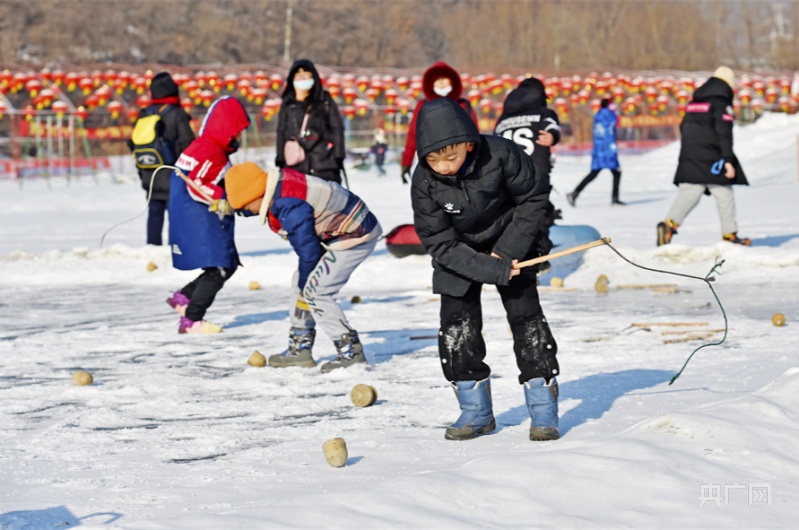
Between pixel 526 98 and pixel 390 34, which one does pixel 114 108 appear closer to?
pixel 526 98

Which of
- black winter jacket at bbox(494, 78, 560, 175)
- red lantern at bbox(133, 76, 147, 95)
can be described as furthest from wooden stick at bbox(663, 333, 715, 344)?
red lantern at bbox(133, 76, 147, 95)

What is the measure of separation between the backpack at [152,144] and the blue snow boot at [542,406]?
24.0 ft

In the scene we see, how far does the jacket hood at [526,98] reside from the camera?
9766 millimetres

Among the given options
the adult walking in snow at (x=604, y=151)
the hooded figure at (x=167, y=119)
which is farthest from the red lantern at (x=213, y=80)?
the hooded figure at (x=167, y=119)

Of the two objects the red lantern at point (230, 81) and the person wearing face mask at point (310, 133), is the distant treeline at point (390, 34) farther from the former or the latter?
the person wearing face mask at point (310, 133)

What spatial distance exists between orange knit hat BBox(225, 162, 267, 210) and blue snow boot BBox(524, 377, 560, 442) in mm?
2187

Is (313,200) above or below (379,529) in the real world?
above

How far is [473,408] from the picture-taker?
521cm

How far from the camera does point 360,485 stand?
4281mm

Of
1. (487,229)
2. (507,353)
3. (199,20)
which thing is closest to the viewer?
(487,229)

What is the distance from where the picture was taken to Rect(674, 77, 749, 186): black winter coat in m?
11.5

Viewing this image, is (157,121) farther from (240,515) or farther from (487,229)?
(240,515)

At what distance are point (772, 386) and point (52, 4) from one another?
5905cm

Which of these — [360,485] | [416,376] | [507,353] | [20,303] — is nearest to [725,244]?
[507,353]
